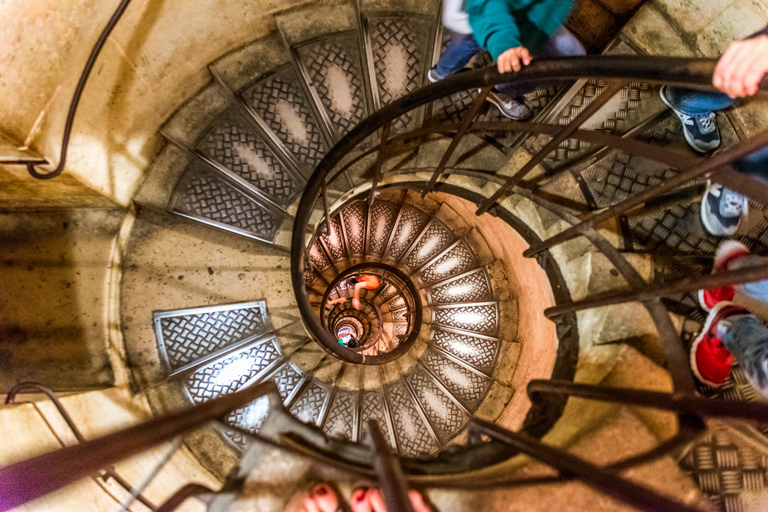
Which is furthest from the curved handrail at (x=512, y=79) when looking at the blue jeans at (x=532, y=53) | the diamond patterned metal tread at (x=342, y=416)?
the diamond patterned metal tread at (x=342, y=416)

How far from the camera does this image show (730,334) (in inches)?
77.9

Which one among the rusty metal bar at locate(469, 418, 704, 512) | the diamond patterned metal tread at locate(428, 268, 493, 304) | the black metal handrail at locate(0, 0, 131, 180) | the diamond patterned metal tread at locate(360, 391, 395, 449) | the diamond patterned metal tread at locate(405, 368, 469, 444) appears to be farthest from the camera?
the diamond patterned metal tread at locate(428, 268, 493, 304)

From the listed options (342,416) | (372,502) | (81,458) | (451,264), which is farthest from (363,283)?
(81,458)

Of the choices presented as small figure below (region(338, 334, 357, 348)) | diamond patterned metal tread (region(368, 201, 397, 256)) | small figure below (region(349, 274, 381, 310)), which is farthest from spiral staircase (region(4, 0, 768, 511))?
small figure below (region(338, 334, 357, 348))

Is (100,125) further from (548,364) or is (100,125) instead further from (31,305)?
(548,364)

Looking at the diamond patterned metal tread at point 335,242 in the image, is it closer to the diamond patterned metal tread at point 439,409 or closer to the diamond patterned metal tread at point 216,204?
the diamond patterned metal tread at point 216,204

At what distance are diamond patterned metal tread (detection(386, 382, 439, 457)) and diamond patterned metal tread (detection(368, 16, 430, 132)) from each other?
322 cm

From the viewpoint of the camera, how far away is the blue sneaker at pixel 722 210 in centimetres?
221

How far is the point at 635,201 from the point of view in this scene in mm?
1646

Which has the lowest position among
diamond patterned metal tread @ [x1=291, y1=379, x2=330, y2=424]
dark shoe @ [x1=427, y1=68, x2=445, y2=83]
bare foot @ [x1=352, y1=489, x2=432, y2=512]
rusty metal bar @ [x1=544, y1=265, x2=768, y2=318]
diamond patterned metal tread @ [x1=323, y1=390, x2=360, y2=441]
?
bare foot @ [x1=352, y1=489, x2=432, y2=512]

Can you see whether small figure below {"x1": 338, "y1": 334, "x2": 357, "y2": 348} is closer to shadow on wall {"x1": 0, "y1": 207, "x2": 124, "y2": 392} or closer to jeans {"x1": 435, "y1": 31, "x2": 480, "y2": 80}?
shadow on wall {"x1": 0, "y1": 207, "x2": 124, "y2": 392}

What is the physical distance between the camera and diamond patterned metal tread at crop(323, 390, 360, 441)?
4.10 metres

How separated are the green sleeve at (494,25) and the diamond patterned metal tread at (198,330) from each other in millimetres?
2746

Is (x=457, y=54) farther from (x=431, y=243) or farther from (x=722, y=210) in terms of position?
(x=431, y=243)
